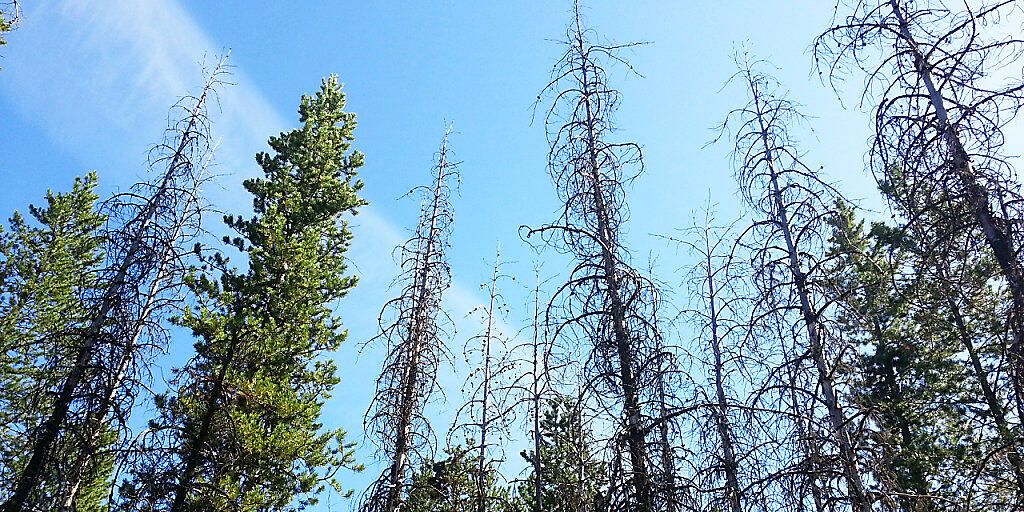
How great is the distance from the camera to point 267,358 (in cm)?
1296

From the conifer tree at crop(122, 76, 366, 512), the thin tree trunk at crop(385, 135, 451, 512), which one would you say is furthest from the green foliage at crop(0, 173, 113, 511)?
the thin tree trunk at crop(385, 135, 451, 512)

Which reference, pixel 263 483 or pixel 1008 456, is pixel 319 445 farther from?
pixel 1008 456

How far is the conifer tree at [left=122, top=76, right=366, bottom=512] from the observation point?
1096 centimetres

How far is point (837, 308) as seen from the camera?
5.33 m

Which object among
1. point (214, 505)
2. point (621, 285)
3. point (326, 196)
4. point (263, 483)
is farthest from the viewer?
point (326, 196)

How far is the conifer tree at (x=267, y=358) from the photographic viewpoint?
11.0 meters

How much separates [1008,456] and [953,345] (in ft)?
40.6

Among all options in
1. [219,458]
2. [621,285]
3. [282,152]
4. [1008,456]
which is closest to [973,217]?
[1008,456]

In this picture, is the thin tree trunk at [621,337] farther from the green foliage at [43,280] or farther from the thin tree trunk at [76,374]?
the green foliage at [43,280]

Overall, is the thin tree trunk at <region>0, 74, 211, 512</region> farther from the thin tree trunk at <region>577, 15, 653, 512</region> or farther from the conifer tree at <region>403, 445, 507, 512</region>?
the thin tree trunk at <region>577, 15, 653, 512</region>

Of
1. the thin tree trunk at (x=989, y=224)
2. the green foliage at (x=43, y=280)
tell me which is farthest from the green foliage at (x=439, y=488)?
the green foliage at (x=43, y=280)

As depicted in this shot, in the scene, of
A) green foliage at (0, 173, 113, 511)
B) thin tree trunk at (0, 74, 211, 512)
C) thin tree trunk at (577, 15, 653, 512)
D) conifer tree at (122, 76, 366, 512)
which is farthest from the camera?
green foliage at (0, 173, 113, 511)

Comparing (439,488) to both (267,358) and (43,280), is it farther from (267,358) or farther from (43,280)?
(43,280)

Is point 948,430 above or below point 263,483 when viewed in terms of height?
above
